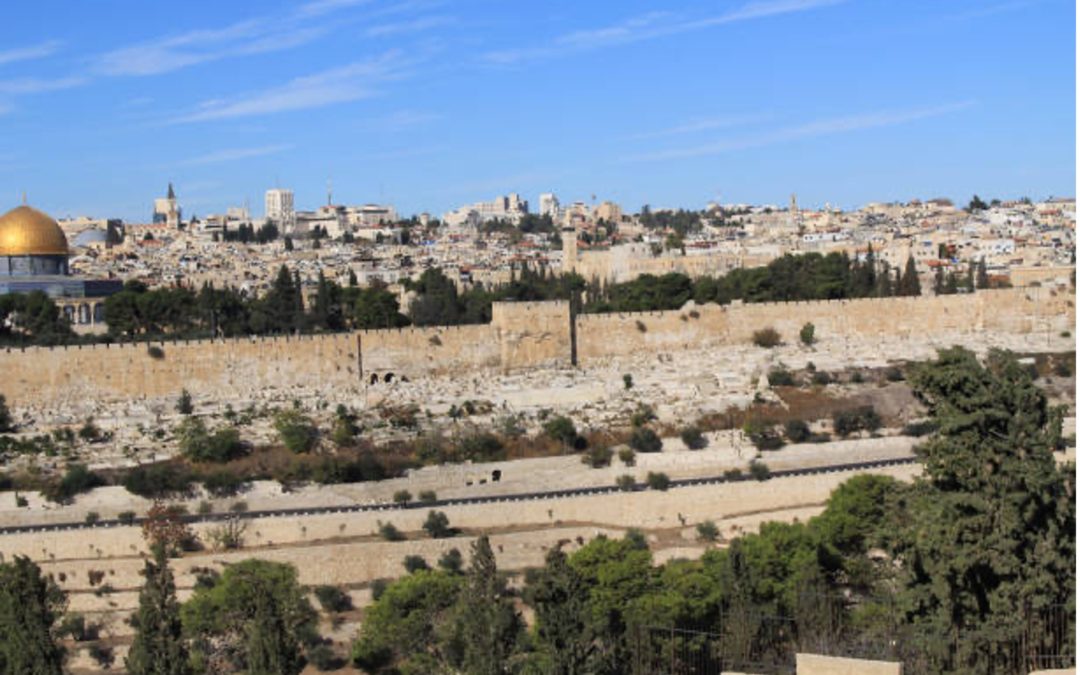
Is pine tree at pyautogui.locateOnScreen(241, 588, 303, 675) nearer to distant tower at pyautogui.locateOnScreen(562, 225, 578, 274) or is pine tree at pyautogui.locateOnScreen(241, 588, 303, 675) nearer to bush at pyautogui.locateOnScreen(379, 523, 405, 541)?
bush at pyautogui.locateOnScreen(379, 523, 405, 541)

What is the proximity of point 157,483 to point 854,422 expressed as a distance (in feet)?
34.0

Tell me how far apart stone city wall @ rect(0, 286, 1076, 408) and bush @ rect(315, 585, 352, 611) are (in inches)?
364

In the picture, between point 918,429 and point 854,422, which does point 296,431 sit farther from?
point 918,429

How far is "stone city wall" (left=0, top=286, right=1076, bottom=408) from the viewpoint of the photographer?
2536 centimetres

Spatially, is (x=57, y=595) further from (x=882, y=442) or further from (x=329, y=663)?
(x=882, y=442)

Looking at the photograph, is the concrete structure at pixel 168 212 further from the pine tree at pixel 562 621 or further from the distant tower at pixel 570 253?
the pine tree at pixel 562 621

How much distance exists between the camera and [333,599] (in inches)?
674

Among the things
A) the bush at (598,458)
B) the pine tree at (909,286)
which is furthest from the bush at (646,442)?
the pine tree at (909,286)

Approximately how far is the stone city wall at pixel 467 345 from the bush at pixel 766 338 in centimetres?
13

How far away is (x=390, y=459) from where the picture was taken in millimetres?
22109

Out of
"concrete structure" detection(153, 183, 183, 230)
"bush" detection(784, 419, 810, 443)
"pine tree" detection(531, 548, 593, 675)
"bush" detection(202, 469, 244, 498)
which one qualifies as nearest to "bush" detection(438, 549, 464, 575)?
"bush" detection(202, 469, 244, 498)

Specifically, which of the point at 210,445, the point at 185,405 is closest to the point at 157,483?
the point at 210,445

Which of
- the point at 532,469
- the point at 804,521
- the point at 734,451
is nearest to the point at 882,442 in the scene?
the point at 734,451

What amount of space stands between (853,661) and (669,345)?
68.4ft
